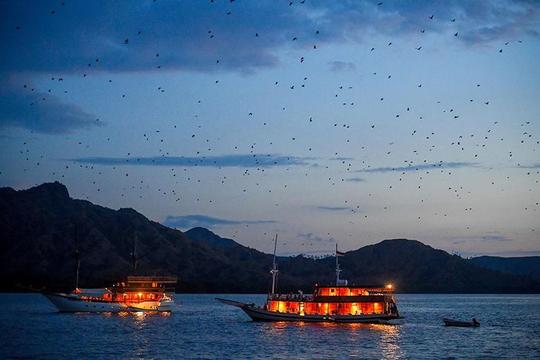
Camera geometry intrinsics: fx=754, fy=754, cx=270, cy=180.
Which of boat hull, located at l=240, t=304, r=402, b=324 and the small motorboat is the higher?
boat hull, located at l=240, t=304, r=402, b=324

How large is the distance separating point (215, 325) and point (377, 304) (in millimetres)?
33054

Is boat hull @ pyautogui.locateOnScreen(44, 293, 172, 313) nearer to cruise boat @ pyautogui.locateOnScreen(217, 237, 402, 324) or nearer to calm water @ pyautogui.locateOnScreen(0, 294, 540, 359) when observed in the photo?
calm water @ pyautogui.locateOnScreen(0, 294, 540, 359)

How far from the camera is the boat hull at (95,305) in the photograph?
158625 mm

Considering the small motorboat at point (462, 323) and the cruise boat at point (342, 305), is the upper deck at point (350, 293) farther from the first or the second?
the small motorboat at point (462, 323)

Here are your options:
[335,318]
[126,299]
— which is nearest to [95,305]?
[126,299]

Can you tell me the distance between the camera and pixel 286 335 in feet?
338

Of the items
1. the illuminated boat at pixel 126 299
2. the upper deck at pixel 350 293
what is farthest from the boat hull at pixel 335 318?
the illuminated boat at pixel 126 299

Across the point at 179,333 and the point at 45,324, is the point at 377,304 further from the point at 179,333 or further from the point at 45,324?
the point at 45,324

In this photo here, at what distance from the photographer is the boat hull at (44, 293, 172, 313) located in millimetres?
158625

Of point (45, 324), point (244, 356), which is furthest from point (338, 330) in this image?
point (45, 324)

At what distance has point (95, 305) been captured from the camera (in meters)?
162

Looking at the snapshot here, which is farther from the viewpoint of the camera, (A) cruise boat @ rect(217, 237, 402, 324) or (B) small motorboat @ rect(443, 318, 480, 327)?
(B) small motorboat @ rect(443, 318, 480, 327)

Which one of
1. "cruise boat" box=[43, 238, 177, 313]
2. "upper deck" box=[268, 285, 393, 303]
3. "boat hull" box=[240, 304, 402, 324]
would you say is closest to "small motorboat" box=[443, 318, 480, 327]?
"boat hull" box=[240, 304, 402, 324]

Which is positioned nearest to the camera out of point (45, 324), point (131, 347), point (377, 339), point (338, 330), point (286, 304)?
point (131, 347)
